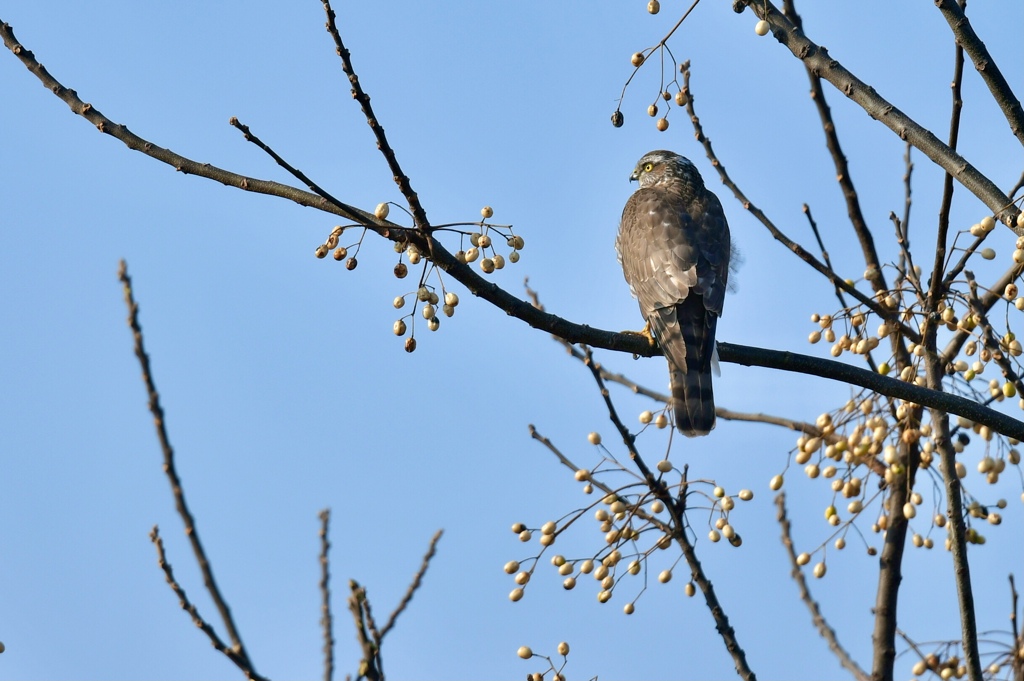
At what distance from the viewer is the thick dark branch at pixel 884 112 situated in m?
4.37

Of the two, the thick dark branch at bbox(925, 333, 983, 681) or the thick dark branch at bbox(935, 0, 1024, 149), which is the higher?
the thick dark branch at bbox(935, 0, 1024, 149)

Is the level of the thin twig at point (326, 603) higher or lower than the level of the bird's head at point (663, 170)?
lower

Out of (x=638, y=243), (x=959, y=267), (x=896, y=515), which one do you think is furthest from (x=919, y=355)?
(x=638, y=243)

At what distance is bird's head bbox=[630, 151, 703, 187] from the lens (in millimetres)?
8094

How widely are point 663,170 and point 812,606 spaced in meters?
3.44

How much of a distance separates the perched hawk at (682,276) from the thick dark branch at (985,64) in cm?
170

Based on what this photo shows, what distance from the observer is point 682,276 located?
5938mm

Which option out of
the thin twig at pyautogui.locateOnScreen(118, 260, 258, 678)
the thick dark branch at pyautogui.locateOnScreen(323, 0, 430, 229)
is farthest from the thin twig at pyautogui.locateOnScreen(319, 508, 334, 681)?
the thick dark branch at pyautogui.locateOnScreen(323, 0, 430, 229)

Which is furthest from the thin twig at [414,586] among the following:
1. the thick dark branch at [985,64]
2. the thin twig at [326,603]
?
the thick dark branch at [985,64]

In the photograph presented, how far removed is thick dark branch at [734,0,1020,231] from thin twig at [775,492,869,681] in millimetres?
2279

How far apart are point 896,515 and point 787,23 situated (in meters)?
2.64

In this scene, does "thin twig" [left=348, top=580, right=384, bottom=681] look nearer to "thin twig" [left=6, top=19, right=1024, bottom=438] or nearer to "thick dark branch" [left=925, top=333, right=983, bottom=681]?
"thin twig" [left=6, top=19, right=1024, bottom=438]

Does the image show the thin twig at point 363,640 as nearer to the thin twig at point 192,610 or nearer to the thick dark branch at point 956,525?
the thin twig at point 192,610

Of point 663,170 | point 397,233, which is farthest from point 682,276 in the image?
point 397,233
